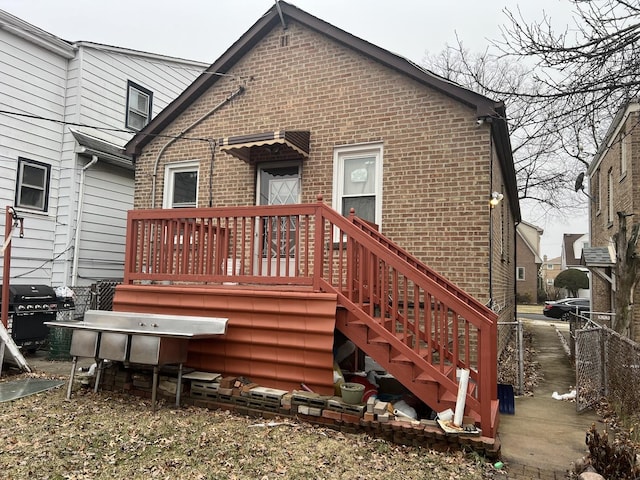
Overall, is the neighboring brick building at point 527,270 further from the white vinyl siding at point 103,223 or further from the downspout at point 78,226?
the downspout at point 78,226

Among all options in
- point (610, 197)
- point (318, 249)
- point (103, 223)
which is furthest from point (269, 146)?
point (610, 197)

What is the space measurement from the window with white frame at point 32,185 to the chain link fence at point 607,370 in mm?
10168

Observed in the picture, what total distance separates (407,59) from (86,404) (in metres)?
6.39

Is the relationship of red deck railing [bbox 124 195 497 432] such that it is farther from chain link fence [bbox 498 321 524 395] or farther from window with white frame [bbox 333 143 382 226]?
chain link fence [bbox 498 321 524 395]

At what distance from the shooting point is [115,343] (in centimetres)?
514

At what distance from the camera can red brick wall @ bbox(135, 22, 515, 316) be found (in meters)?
6.30

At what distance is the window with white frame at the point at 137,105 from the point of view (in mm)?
11383

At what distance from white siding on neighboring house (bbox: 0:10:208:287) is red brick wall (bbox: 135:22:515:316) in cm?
216

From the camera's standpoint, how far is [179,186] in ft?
28.1

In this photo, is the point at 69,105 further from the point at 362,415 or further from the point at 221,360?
the point at 362,415

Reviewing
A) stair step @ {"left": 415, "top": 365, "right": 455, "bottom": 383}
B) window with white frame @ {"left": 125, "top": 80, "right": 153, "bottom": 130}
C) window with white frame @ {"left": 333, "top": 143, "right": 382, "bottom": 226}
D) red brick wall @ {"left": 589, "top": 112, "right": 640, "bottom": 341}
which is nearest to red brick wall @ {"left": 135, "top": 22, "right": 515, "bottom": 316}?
window with white frame @ {"left": 333, "top": 143, "right": 382, "bottom": 226}

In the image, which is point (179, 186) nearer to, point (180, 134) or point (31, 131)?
point (180, 134)

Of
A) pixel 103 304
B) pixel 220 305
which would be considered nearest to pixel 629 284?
pixel 220 305

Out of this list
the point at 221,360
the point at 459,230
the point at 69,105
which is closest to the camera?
the point at 221,360
